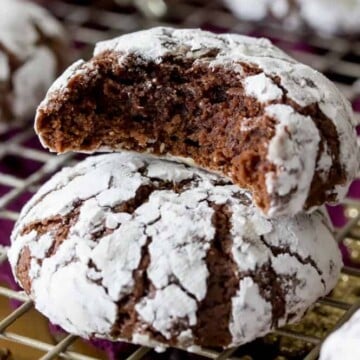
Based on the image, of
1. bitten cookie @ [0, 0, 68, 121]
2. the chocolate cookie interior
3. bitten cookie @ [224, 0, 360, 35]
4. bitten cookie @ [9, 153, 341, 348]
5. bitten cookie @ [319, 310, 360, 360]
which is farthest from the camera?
bitten cookie @ [224, 0, 360, 35]


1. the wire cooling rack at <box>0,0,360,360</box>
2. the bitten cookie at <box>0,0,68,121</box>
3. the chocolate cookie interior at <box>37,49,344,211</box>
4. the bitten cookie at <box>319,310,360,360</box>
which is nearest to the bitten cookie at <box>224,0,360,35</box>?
the wire cooling rack at <box>0,0,360,360</box>

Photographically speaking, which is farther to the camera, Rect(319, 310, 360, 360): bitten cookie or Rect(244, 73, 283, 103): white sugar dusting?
Rect(244, 73, 283, 103): white sugar dusting

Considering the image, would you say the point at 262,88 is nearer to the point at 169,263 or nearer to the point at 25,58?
the point at 169,263

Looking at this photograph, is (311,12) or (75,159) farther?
(311,12)

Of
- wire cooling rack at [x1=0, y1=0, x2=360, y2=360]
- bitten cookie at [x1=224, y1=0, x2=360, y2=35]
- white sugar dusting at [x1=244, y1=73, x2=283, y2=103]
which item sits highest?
white sugar dusting at [x1=244, y1=73, x2=283, y2=103]

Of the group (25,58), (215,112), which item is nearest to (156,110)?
(215,112)

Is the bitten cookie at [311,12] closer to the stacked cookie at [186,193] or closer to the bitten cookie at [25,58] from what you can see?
the bitten cookie at [25,58]

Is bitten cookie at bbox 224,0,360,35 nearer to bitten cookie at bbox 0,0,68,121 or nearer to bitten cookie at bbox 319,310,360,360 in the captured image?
bitten cookie at bbox 0,0,68,121
